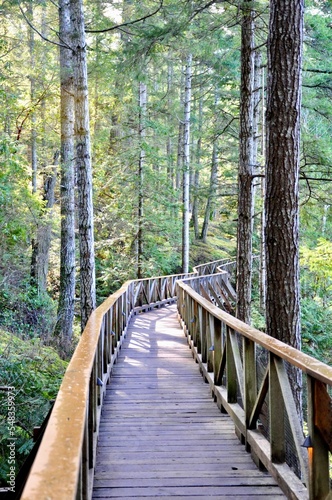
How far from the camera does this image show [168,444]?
377 centimetres

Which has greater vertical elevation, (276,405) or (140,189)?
(140,189)

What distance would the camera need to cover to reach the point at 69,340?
9727 millimetres

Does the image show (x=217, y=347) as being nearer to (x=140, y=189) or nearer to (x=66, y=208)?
(x=66, y=208)

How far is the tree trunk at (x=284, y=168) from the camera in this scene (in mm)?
4711

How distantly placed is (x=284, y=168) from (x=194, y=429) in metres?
2.92

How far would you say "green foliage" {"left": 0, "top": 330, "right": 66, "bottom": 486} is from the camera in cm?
470

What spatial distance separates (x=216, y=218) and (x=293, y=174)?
108 ft

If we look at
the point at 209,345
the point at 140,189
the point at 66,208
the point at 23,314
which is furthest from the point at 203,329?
the point at 140,189

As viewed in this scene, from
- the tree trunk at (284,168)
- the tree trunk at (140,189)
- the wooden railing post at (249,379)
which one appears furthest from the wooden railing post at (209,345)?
the tree trunk at (140,189)

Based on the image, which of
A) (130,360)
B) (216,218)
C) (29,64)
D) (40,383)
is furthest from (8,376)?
(216,218)

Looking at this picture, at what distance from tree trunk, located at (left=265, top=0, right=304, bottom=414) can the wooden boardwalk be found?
1325 millimetres

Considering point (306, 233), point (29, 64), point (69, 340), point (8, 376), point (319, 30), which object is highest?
point (29, 64)

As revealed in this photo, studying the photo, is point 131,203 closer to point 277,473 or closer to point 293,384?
point 293,384

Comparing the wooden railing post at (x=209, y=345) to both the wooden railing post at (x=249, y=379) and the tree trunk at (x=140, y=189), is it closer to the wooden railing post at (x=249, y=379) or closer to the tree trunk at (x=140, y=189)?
the wooden railing post at (x=249, y=379)
